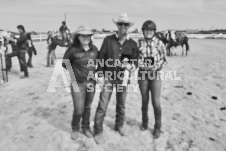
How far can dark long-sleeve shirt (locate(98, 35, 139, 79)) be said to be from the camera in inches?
156

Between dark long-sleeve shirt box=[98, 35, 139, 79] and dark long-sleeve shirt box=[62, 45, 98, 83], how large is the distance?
0.14m

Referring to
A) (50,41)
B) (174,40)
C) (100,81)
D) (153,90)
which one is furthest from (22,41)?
(174,40)

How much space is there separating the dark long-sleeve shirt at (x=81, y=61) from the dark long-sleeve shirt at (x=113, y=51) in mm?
138

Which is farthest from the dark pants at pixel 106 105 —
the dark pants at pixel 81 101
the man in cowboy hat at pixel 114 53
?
the dark pants at pixel 81 101

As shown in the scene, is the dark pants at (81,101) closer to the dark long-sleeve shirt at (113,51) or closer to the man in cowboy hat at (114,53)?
the man in cowboy hat at (114,53)

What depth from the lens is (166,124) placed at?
507 centimetres

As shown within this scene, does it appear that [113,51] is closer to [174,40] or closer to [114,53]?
[114,53]

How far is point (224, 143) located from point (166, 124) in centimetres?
116

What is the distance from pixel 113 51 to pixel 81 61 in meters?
0.54

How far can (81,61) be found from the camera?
3.91 m

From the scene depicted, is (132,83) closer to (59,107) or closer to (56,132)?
(59,107)

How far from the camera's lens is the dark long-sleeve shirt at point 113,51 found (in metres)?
3.96

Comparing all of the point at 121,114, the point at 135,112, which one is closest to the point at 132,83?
the point at 135,112

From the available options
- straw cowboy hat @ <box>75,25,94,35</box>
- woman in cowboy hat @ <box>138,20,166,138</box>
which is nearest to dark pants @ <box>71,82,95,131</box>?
straw cowboy hat @ <box>75,25,94,35</box>
